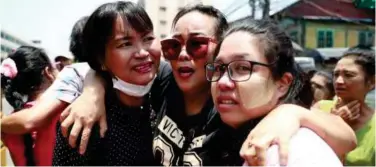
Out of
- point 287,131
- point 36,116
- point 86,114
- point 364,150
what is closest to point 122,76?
point 86,114

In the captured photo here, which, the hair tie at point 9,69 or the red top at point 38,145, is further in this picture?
→ the hair tie at point 9,69

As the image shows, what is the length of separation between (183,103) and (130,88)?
0.62 ft

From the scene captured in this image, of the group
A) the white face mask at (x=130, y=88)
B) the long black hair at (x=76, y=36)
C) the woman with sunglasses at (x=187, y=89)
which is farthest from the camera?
the long black hair at (x=76, y=36)

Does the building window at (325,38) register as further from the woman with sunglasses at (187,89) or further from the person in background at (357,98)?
the woman with sunglasses at (187,89)

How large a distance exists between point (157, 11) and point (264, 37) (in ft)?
5.18

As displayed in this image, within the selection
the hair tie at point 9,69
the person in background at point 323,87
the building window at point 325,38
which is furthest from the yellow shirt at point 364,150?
the building window at point 325,38

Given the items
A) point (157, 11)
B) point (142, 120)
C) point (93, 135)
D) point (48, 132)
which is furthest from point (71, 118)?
point (157, 11)

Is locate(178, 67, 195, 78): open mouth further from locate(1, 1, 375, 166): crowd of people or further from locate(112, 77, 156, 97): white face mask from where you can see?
locate(112, 77, 156, 97): white face mask

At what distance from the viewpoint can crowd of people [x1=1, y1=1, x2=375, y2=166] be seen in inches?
46.8

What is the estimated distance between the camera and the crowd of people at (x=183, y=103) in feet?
3.90

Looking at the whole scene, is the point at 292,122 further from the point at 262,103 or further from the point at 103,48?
the point at 103,48

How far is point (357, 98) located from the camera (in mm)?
2555

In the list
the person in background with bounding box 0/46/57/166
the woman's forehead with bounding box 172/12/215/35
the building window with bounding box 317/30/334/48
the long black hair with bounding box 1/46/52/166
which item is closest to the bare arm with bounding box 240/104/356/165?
the woman's forehead with bounding box 172/12/215/35

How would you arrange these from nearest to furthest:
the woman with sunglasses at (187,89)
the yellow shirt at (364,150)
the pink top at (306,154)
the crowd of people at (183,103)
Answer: the pink top at (306,154)
the crowd of people at (183,103)
the woman with sunglasses at (187,89)
the yellow shirt at (364,150)
